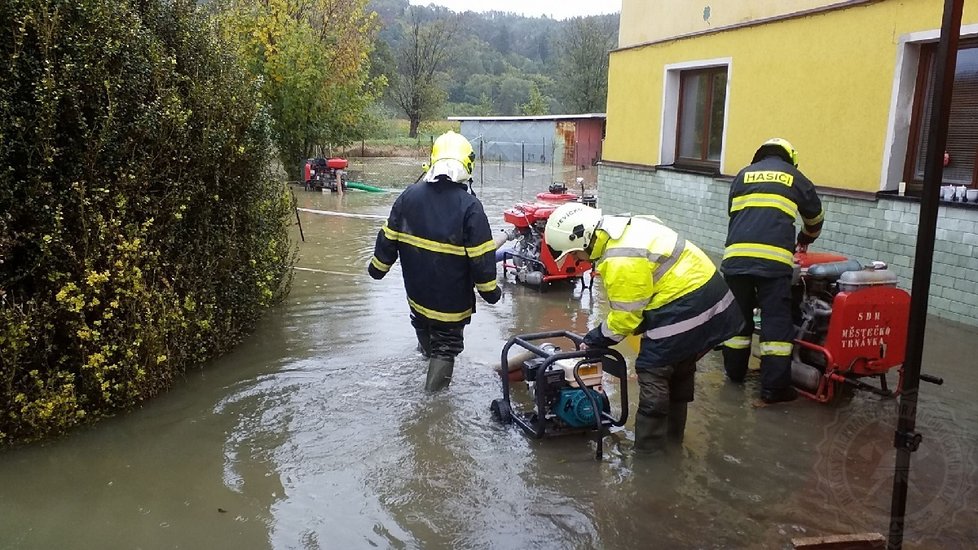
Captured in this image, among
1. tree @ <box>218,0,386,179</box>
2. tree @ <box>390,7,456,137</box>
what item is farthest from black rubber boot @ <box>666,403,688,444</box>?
tree @ <box>390,7,456,137</box>

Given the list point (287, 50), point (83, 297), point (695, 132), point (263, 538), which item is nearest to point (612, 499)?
point (263, 538)

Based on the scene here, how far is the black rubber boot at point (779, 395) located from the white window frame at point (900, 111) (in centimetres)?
A: 385

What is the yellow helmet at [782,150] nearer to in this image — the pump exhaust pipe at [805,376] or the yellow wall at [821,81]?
the pump exhaust pipe at [805,376]

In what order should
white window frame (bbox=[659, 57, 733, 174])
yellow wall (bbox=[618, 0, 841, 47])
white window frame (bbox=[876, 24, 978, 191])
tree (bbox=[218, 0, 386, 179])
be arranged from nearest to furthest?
white window frame (bbox=[876, 24, 978, 191])
yellow wall (bbox=[618, 0, 841, 47])
white window frame (bbox=[659, 57, 733, 174])
tree (bbox=[218, 0, 386, 179])

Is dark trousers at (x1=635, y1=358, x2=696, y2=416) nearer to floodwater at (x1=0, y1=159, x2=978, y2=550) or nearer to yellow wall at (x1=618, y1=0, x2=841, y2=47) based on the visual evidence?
floodwater at (x1=0, y1=159, x2=978, y2=550)

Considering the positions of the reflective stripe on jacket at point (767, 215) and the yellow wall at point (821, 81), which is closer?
the reflective stripe on jacket at point (767, 215)

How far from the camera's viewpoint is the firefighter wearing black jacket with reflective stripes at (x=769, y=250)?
5090 mm

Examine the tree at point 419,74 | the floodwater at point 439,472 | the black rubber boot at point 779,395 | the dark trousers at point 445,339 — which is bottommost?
the floodwater at point 439,472

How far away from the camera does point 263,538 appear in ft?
11.2

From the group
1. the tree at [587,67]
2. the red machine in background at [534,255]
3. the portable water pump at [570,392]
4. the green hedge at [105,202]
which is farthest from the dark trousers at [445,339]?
the tree at [587,67]

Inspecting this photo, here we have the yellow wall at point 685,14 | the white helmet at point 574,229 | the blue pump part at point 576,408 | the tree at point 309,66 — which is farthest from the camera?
the tree at point 309,66

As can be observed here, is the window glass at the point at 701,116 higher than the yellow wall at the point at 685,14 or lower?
lower

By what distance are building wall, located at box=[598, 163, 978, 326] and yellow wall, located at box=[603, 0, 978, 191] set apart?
353mm

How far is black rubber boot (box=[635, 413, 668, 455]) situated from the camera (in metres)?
4.27
